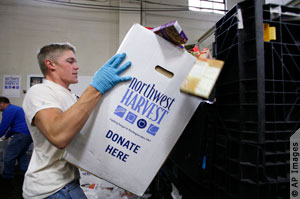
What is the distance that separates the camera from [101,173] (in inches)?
25.8

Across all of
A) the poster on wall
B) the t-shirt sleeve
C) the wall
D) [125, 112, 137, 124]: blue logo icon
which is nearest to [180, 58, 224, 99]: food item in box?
[125, 112, 137, 124]: blue logo icon

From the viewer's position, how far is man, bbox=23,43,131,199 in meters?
0.64

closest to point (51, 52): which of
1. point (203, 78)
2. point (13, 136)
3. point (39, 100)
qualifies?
point (39, 100)

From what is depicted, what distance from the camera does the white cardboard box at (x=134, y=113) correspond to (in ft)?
2.12

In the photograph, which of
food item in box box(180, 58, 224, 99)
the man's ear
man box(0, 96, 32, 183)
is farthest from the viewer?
man box(0, 96, 32, 183)

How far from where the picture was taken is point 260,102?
1.76ft

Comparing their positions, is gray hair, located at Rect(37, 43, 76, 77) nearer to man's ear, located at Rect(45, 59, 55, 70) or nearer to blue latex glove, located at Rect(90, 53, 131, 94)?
man's ear, located at Rect(45, 59, 55, 70)

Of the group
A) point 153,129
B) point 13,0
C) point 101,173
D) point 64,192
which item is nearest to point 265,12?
point 153,129

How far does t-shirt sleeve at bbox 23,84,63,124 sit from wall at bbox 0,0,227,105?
2879mm

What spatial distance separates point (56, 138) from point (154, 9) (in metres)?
3.76

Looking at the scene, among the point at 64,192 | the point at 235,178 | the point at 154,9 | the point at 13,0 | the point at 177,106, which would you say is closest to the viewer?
the point at 235,178

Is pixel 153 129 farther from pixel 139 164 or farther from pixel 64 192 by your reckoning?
pixel 64 192

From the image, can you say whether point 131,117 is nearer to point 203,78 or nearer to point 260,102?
point 203,78

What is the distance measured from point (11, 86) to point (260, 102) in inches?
160
